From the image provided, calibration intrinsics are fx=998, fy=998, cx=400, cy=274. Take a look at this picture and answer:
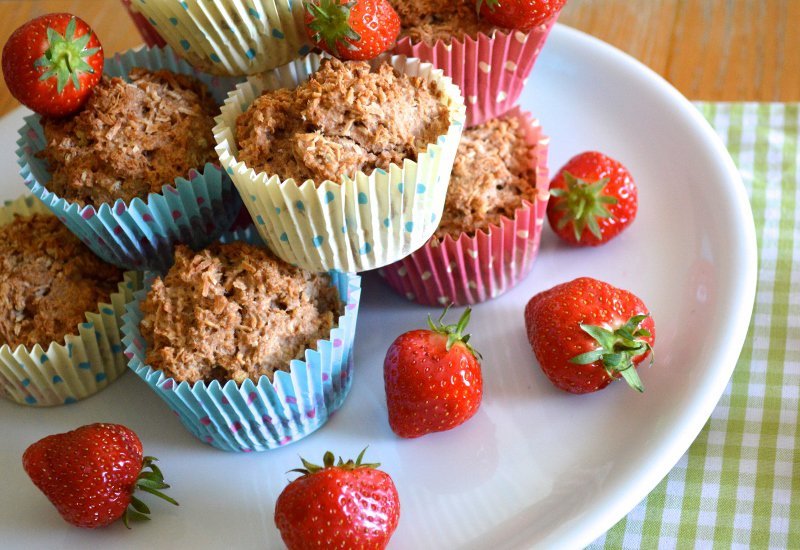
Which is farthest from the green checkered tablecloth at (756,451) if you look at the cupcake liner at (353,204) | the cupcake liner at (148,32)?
the cupcake liner at (148,32)

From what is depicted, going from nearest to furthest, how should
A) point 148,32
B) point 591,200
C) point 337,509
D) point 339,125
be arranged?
point 337,509 < point 339,125 < point 591,200 < point 148,32

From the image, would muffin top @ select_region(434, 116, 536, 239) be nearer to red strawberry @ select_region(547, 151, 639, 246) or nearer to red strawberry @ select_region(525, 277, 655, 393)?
red strawberry @ select_region(547, 151, 639, 246)

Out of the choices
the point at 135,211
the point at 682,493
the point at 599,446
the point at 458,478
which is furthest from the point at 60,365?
the point at 682,493

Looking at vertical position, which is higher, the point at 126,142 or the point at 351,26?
the point at 351,26

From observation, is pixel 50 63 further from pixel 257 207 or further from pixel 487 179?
pixel 487 179

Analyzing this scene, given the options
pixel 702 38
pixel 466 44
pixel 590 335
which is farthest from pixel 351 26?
pixel 702 38

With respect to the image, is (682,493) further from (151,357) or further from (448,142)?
(151,357)
